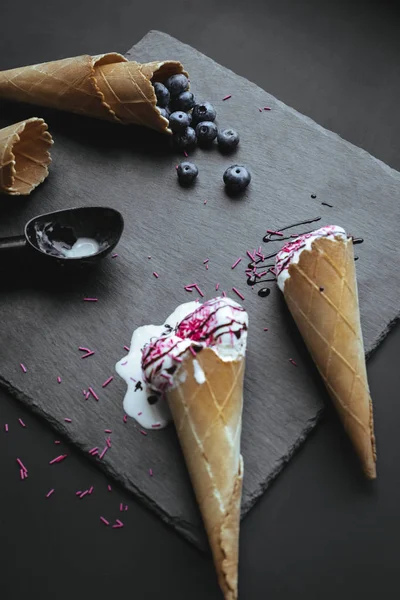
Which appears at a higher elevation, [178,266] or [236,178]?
[236,178]

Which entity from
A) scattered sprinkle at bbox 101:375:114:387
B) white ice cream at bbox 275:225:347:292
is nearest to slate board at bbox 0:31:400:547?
scattered sprinkle at bbox 101:375:114:387

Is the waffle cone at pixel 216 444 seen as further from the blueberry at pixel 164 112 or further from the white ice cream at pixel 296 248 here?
Answer: the blueberry at pixel 164 112

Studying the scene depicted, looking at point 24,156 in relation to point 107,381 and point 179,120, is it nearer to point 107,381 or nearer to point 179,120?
point 179,120

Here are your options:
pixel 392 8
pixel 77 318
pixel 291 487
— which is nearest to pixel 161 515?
pixel 291 487

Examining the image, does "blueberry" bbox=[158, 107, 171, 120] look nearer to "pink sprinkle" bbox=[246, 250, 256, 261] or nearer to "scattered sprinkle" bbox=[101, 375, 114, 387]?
"pink sprinkle" bbox=[246, 250, 256, 261]

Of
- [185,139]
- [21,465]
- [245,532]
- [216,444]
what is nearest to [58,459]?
[21,465]

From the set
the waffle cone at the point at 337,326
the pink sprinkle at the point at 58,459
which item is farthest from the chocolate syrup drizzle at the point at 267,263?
the pink sprinkle at the point at 58,459

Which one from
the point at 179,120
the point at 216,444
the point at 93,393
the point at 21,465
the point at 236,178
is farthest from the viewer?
the point at 179,120

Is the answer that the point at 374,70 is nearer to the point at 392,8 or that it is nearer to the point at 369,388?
the point at 392,8
